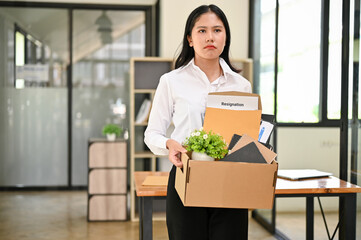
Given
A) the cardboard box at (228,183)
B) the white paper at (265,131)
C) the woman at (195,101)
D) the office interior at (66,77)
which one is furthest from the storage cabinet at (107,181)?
the cardboard box at (228,183)

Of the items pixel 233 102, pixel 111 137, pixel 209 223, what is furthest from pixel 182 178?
pixel 111 137

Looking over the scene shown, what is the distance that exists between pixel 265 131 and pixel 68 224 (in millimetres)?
3361

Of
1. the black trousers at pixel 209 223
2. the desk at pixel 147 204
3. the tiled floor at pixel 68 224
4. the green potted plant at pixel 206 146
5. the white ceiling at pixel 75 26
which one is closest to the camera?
the green potted plant at pixel 206 146

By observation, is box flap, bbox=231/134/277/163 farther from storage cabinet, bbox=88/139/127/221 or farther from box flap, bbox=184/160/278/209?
storage cabinet, bbox=88/139/127/221

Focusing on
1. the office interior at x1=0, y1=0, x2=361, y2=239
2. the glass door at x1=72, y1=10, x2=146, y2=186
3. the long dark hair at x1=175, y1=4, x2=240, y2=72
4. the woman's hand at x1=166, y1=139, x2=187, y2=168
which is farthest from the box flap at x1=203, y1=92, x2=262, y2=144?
the glass door at x1=72, y1=10, x2=146, y2=186

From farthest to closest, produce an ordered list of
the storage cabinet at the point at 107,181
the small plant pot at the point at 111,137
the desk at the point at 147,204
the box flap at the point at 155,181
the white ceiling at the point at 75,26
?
the white ceiling at the point at 75,26 → the small plant pot at the point at 111,137 → the storage cabinet at the point at 107,181 → the box flap at the point at 155,181 → the desk at the point at 147,204

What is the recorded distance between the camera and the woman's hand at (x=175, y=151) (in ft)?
5.20

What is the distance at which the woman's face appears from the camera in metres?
1.69

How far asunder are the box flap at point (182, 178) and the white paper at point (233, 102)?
0.74 feet

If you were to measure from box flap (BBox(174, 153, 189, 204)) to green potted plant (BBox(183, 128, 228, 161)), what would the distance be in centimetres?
4

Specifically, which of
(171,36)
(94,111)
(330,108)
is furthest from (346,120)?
(94,111)

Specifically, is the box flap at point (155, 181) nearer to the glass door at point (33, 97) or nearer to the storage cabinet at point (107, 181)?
the storage cabinet at point (107, 181)

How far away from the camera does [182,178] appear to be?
1.58 metres

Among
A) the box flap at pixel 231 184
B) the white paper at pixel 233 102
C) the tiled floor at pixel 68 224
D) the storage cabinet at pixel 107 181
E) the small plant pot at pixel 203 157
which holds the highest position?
the white paper at pixel 233 102
